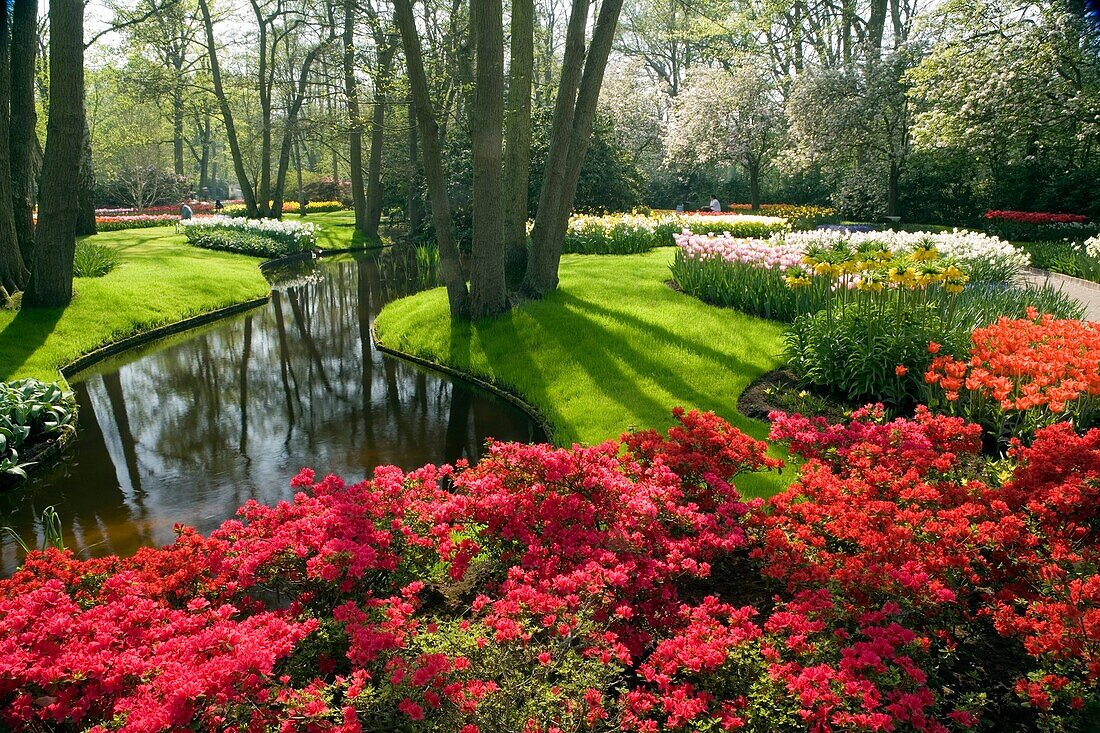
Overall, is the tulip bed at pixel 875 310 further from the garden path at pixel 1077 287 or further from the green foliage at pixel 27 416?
the green foliage at pixel 27 416

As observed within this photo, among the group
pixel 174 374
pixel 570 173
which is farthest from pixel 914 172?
pixel 174 374

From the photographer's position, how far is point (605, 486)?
382cm

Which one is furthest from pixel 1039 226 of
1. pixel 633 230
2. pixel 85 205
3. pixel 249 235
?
pixel 85 205

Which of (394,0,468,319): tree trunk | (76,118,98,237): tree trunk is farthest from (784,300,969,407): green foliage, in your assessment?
(76,118,98,237): tree trunk

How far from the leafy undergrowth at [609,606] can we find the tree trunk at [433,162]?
6649 mm

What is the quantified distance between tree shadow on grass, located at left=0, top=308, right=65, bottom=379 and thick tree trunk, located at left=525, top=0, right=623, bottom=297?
7199 mm

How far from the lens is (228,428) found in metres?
7.73

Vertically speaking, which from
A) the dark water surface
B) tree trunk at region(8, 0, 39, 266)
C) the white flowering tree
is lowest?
the dark water surface

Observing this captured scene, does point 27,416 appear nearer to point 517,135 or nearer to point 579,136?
point 517,135

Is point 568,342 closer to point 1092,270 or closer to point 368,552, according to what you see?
point 368,552

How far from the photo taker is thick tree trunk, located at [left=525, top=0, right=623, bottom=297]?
1020 centimetres

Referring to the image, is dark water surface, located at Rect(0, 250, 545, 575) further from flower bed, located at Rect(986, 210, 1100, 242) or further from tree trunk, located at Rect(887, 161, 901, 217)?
tree trunk, located at Rect(887, 161, 901, 217)

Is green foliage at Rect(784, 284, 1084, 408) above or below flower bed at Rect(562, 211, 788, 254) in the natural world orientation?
below

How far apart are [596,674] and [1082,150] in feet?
73.7
